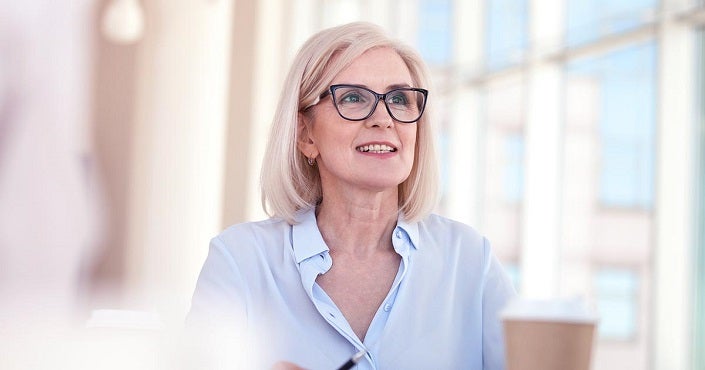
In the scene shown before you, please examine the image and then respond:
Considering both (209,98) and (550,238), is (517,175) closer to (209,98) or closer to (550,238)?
(550,238)

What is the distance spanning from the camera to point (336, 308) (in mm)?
1297

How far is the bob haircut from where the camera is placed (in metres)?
1.40

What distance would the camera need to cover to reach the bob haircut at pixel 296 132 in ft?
4.61

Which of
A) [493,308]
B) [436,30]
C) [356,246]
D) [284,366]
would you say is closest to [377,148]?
[356,246]

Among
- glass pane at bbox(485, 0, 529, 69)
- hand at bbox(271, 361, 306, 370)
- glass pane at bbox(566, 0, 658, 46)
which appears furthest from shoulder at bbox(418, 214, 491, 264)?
glass pane at bbox(485, 0, 529, 69)

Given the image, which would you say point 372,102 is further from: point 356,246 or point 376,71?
point 356,246

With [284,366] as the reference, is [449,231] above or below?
above

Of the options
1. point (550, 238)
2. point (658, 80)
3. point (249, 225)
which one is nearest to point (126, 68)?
point (249, 225)

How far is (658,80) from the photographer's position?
4129 millimetres

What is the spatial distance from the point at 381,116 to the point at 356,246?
199mm

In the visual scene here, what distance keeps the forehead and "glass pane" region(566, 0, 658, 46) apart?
122 inches

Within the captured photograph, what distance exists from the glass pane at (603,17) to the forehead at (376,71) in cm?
309

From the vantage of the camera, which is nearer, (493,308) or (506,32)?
(493,308)

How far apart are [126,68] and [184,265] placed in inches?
36.2
